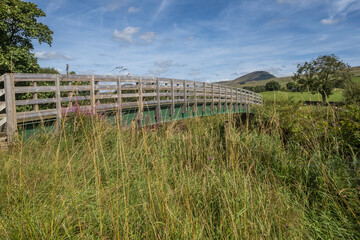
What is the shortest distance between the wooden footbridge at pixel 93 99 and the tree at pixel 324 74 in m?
27.7

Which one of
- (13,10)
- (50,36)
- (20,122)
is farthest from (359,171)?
(50,36)

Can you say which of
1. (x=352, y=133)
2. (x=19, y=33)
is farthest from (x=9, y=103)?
(x=19, y=33)

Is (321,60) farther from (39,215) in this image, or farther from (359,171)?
(39,215)

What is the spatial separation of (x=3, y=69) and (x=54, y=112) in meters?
9.28

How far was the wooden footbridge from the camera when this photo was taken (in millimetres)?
6609

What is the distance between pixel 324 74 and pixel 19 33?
44231mm

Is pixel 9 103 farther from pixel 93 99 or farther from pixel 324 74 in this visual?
pixel 324 74

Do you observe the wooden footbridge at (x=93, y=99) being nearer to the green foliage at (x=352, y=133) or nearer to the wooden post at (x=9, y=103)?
the wooden post at (x=9, y=103)

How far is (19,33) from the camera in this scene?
16.4 metres

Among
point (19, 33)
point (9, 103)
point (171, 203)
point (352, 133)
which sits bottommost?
point (171, 203)

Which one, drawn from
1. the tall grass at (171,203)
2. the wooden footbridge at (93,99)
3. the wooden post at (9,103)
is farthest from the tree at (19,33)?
the tall grass at (171,203)

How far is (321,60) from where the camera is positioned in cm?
4309

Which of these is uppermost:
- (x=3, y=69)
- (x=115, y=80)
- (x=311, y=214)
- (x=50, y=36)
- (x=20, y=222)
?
(x=50, y=36)

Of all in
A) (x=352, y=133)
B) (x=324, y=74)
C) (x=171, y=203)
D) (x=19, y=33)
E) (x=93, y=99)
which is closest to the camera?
(x=171, y=203)
